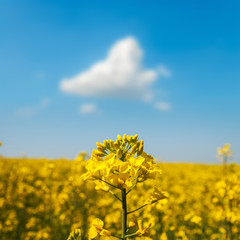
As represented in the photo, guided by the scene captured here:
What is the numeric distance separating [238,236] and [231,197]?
4.63 ft

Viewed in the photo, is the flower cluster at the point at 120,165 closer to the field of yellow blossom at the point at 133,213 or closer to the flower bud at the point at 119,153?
the flower bud at the point at 119,153

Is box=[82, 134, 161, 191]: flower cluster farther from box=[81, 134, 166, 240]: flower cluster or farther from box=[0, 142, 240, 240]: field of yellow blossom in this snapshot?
box=[0, 142, 240, 240]: field of yellow blossom

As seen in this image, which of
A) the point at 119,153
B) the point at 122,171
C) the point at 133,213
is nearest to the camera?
the point at 122,171

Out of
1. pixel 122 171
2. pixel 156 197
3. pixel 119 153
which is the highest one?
pixel 119 153

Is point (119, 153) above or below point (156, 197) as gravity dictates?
above

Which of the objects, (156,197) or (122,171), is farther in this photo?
(156,197)

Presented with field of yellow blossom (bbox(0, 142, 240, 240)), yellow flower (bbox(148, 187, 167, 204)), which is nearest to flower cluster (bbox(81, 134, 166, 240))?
yellow flower (bbox(148, 187, 167, 204))

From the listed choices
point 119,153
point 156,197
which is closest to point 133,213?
point 156,197

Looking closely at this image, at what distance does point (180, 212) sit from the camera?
18.8 feet

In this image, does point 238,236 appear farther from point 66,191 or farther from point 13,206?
point 13,206

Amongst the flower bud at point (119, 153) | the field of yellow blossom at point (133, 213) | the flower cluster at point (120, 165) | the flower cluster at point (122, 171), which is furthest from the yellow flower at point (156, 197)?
the field of yellow blossom at point (133, 213)

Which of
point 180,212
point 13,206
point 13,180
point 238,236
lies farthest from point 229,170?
point 13,180

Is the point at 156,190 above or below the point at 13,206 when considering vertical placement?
above

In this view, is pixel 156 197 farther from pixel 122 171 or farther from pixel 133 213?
pixel 133 213
